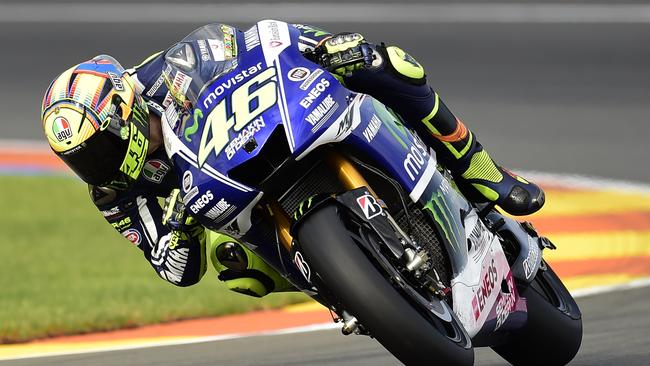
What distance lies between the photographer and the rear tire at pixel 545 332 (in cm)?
532

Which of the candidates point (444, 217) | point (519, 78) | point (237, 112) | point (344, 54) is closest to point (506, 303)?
point (444, 217)

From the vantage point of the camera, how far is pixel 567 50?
13281mm

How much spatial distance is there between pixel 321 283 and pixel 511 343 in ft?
5.06

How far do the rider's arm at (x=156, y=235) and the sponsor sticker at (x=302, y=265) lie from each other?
864 millimetres

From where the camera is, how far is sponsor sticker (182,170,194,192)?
4.31 m

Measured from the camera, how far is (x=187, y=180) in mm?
4336

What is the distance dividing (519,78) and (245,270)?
8.04 m

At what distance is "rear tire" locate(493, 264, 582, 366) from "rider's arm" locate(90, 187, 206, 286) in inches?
52.5

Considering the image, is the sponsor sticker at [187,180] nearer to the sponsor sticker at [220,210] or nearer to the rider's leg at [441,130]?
the sponsor sticker at [220,210]

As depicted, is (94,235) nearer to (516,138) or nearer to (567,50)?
(516,138)

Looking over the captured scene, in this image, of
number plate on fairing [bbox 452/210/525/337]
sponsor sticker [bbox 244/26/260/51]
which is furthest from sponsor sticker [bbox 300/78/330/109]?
number plate on fairing [bbox 452/210/525/337]

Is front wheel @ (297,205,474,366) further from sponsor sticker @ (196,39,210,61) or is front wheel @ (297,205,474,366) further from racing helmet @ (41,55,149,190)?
racing helmet @ (41,55,149,190)

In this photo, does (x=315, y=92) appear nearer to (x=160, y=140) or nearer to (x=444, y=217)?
(x=444, y=217)

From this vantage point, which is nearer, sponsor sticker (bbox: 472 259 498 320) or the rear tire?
sponsor sticker (bbox: 472 259 498 320)
